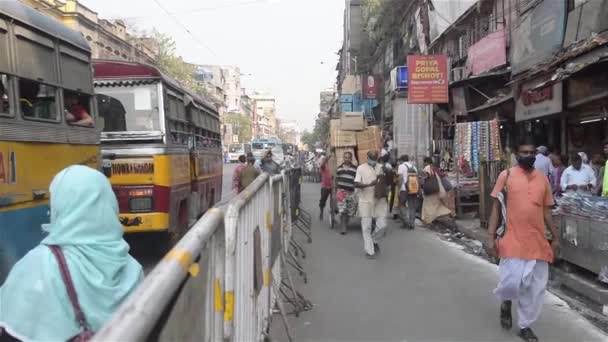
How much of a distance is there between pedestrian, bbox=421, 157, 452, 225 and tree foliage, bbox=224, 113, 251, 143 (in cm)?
8343

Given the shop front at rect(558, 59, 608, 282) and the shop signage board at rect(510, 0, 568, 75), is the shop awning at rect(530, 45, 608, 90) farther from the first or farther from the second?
the shop signage board at rect(510, 0, 568, 75)

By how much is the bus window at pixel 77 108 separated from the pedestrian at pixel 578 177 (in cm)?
795

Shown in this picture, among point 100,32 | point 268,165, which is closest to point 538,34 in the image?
point 268,165

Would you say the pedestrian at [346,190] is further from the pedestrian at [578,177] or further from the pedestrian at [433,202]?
the pedestrian at [578,177]

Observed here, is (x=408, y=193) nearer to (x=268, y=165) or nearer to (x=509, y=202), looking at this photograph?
(x=268, y=165)

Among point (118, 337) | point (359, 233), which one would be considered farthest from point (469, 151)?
point (118, 337)

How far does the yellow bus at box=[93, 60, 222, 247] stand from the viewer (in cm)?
788

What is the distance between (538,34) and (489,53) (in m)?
3.39

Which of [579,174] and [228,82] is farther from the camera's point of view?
[228,82]

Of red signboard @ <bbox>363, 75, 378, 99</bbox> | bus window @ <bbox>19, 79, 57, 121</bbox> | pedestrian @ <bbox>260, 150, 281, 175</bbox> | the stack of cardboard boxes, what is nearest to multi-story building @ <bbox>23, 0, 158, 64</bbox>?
red signboard @ <bbox>363, 75, 378, 99</bbox>

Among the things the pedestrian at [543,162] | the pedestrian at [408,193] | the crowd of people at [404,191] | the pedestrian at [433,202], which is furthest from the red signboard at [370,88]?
the pedestrian at [543,162]

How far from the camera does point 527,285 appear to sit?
200 inches

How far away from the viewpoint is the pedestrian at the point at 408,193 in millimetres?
12797

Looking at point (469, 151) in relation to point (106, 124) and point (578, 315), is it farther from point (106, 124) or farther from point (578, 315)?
point (106, 124)
